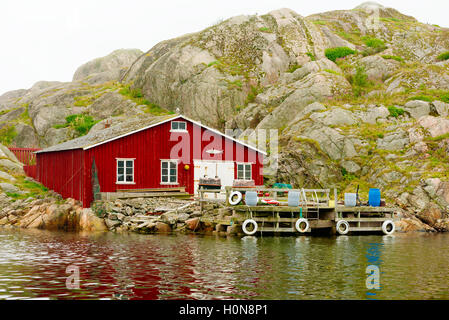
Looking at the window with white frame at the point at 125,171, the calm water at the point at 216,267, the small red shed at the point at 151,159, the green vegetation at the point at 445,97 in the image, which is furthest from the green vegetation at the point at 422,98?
the window with white frame at the point at 125,171

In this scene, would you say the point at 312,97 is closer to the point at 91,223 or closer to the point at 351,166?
the point at 351,166

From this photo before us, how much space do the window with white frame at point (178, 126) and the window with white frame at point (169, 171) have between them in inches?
98.5

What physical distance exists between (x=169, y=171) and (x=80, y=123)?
2875cm

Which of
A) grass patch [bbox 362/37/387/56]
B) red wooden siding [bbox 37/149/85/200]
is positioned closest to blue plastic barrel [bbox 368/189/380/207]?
red wooden siding [bbox 37/149/85/200]

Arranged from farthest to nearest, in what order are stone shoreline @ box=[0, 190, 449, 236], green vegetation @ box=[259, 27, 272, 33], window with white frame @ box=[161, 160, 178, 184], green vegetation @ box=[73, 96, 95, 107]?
green vegetation @ box=[73, 96, 95, 107] → green vegetation @ box=[259, 27, 272, 33] → window with white frame @ box=[161, 160, 178, 184] → stone shoreline @ box=[0, 190, 449, 236]

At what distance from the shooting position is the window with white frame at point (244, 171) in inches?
1540

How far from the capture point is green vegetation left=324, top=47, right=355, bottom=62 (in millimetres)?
60812

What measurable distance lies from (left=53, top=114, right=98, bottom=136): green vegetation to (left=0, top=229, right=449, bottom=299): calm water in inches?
1408

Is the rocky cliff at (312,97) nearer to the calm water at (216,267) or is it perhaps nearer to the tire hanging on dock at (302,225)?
the tire hanging on dock at (302,225)

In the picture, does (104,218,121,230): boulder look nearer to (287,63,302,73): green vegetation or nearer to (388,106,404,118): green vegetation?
(388,106,404,118): green vegetation

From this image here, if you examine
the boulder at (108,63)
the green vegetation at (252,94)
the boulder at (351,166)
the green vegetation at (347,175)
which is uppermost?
the boulder at (108,63)

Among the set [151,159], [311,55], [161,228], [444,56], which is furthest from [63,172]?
[444,56]

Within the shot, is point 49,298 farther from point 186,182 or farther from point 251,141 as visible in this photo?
point 251,141
